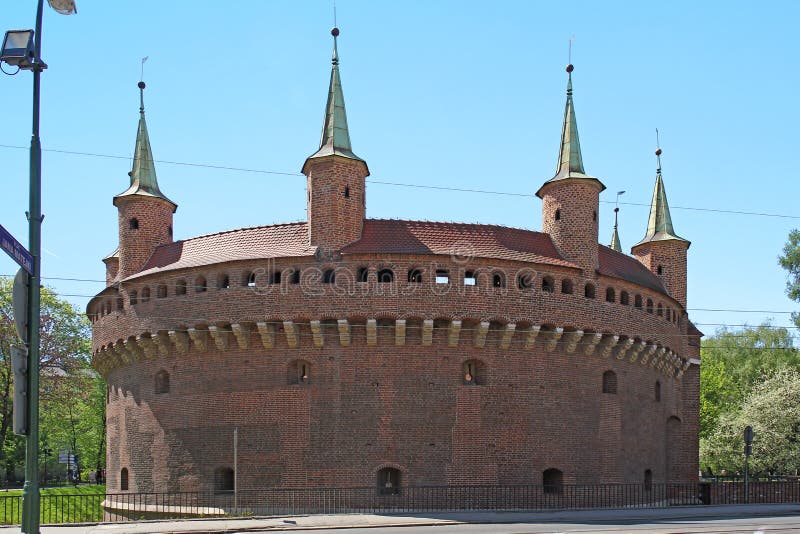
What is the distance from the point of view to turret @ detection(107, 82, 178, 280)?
35000 millimetres

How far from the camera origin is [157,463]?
32469 mm

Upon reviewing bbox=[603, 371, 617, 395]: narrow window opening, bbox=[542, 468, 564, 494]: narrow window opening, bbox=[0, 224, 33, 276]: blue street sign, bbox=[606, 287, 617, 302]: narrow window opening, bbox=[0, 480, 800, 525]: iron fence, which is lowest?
bbox=[0, 480, 800, 525]: iron fence

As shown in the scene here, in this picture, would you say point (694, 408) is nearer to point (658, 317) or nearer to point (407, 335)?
point (658, 317)

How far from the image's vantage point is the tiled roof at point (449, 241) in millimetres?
30734

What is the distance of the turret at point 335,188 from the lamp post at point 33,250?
54.3ft

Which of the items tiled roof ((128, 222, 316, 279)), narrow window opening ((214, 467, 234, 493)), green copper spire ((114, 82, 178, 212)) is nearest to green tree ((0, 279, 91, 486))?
green copper spire ((114, 82, 178, 212))

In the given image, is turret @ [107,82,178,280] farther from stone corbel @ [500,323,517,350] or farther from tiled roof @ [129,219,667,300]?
stone corbel @ [500,323,517,350]

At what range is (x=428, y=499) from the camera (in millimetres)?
29578

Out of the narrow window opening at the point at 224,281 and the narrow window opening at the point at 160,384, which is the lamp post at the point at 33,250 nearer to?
the narrow window opening at the point at 224,281

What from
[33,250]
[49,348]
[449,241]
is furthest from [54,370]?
[33,250]

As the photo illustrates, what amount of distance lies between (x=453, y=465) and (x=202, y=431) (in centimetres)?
814

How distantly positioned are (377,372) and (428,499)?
13.7ft

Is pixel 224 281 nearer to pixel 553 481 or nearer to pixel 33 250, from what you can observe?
pixel 553 481

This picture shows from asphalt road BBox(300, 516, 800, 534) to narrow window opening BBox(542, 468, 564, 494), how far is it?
6.37 metres
